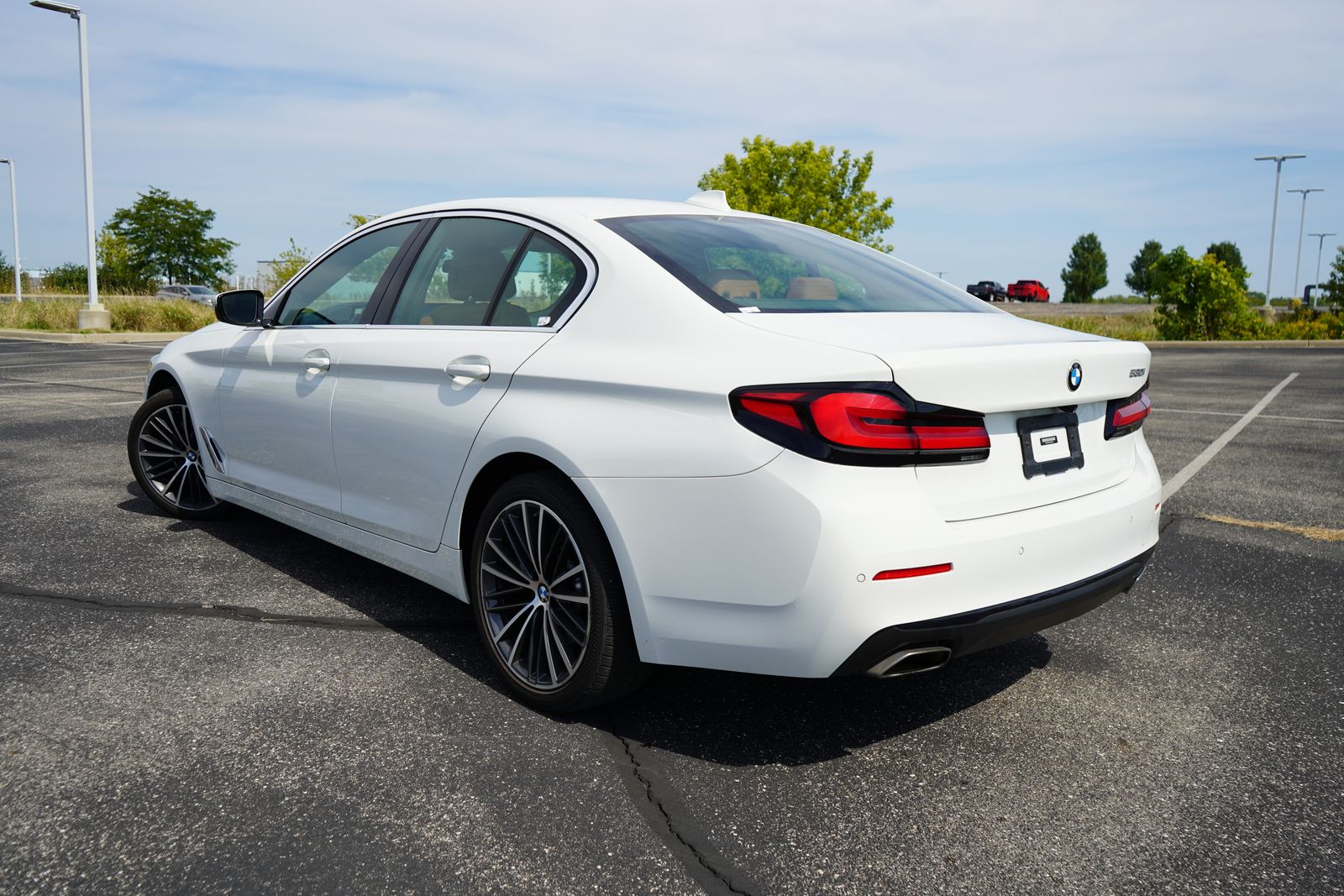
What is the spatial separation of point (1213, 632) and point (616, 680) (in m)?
2.57

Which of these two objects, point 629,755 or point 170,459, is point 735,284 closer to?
point 629,755

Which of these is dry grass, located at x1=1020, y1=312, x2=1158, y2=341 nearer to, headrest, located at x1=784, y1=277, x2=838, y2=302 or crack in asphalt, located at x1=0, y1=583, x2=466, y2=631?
headrest, located at x1=784, y1=277, x2=838, y2=302

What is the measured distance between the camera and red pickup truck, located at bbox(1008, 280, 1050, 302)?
68.6 meters

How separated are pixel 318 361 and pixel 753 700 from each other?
223 centimetres

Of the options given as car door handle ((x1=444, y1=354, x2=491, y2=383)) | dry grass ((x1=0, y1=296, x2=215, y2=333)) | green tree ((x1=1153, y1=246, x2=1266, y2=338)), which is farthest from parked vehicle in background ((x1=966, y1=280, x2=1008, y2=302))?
car door handle ((x1=444, y1=354, x2=491, y2=383))

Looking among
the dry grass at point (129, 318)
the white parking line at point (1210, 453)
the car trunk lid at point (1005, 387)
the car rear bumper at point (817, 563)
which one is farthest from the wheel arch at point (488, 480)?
the dry grass at point (129, 318)

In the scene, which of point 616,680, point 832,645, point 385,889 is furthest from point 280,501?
point 832,645

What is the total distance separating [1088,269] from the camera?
8400 centimetres

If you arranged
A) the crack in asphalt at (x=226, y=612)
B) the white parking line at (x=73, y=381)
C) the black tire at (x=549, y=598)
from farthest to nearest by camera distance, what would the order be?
1. the white parking line at (x=73, y=381)
2. the crack in asphalt at (x=226, y=612)
3. the black tire at (x=549, y=598)

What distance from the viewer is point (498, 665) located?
11.2 feet

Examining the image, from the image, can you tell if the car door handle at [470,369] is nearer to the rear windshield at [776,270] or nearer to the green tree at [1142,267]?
the rear windshield at [776,270]

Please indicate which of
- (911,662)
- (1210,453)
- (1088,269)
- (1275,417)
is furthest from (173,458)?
(1088,269)

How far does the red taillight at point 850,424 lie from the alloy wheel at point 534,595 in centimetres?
79

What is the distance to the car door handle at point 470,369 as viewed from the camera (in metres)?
3.38
